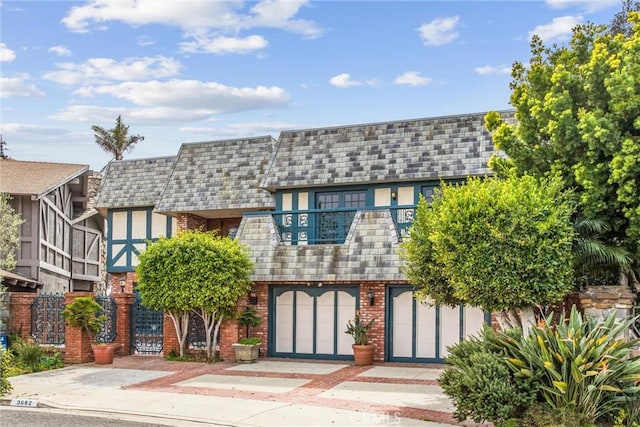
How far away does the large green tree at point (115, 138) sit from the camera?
159 ft

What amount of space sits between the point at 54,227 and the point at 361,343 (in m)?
15.7

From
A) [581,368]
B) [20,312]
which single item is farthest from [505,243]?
[20,312]

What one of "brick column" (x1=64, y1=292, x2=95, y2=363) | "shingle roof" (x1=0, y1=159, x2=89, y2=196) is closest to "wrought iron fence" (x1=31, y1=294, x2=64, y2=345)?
"brick column" (x1=64, y1=292, x2=95, y2=363)

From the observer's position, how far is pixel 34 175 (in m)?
27.0

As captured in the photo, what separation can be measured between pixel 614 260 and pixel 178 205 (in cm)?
1488

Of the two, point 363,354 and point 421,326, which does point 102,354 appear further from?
point 421,326

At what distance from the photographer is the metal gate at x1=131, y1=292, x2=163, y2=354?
2088cm

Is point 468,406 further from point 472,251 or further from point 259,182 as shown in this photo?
point 259,182

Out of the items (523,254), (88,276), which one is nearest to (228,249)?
(523,254)

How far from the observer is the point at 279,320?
2000 cm

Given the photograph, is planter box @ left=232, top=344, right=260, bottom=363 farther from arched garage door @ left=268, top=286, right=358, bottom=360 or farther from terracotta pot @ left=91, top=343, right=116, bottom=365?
terracotta pot @ left=91, top=343, right=116, bottom=365

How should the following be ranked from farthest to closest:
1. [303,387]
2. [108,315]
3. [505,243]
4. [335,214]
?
[108,315] → [335,214] → [303,387] → [505,243]

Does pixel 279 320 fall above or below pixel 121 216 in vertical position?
below

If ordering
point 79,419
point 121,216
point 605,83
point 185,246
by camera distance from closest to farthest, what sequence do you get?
1. point 79,419
2. point 605,83
3. point 185,246
4. point 121,216
